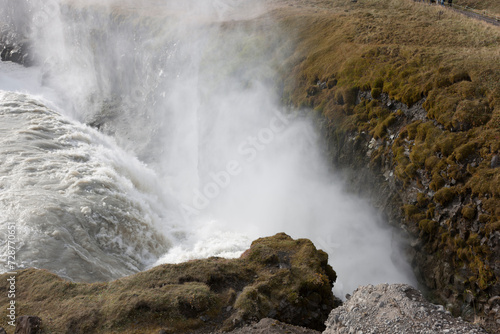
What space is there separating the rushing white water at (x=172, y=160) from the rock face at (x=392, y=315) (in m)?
10.1

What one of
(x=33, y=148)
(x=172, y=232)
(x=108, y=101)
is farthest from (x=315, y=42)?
(x=108, y=101)

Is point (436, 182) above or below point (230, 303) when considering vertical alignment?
above

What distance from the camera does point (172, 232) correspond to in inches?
1147

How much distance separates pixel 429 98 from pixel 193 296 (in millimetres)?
19131

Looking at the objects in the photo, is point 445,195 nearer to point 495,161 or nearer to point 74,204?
point 495,161

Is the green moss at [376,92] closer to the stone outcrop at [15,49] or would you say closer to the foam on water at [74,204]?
the foam on water at [74,204]

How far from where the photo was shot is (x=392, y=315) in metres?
11.7

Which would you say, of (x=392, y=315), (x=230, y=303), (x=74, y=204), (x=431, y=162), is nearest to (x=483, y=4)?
(x=431, y=162)

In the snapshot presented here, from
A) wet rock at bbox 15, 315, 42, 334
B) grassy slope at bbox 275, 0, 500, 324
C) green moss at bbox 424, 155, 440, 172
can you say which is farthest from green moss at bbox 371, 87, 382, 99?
wet rock at bbox 15, 315, 42, 334

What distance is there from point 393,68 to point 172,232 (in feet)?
73.2

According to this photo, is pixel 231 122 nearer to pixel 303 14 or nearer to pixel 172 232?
pixel 172 232

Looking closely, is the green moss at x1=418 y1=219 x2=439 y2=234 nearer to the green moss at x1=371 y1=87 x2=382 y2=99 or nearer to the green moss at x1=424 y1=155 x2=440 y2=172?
the green moss at x1=424 y1=155 x2=440 y2=172

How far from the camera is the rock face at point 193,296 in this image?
44.0 feet

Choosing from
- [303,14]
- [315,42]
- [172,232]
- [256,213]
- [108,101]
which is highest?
[303,14]
